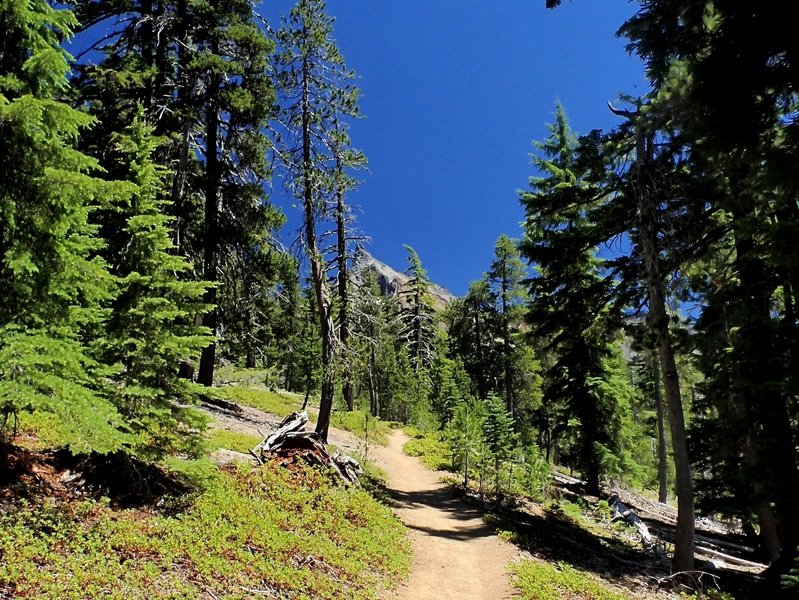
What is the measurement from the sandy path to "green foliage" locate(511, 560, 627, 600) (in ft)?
0.99

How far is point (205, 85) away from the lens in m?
15.4

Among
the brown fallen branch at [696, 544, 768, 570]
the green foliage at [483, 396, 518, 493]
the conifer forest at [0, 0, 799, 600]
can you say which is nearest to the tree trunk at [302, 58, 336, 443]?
the conifer forest at [0, 0, 799, 600]

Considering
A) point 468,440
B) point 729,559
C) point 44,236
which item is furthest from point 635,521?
point 44,236

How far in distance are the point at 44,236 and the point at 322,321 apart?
8.85 m

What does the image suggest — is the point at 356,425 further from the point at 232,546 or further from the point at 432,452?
the point at 232,546

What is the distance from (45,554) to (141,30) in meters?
14.7

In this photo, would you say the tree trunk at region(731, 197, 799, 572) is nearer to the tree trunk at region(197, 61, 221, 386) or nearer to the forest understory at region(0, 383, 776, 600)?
the forest understory at region(0, 383, 776, 600)

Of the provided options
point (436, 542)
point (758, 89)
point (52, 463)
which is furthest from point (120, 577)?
point (758, 89)

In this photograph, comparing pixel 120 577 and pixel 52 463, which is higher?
pixel 52 463

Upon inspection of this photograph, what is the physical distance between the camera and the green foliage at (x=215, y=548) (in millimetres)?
4770

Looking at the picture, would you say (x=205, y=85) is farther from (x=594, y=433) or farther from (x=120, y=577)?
(x=594, y=433)

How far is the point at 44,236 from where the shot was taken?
5.48 meters

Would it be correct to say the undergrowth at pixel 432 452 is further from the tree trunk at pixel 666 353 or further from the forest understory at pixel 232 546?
the tree trunk at pixel 666 353

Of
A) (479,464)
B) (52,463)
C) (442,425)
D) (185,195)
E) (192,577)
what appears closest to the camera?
(192,577)
